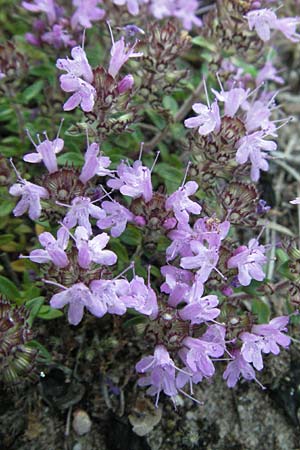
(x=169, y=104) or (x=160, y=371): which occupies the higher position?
(x=169, y=104)

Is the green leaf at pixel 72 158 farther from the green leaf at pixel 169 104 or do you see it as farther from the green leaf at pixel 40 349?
the green leaf at pixel 40 349

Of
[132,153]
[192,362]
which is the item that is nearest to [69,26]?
[132,153]

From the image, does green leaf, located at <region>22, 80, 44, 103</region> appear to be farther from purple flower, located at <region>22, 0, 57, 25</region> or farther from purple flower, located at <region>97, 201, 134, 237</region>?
purple flower, located at <region>97, 201, 134, 237</region>

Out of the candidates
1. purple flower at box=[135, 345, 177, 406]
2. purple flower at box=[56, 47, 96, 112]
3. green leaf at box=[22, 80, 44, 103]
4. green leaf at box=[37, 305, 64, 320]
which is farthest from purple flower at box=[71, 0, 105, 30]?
purple flower at box=[135, 345, 177, 406]

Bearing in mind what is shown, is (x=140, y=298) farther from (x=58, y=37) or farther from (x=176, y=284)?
(x=58, y=37)

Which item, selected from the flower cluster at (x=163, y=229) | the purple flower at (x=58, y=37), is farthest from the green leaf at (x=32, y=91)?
the flower cluster at (x=163, y=229)

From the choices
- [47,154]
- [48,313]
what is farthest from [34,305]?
[47,154]

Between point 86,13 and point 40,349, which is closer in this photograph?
point 40,349
